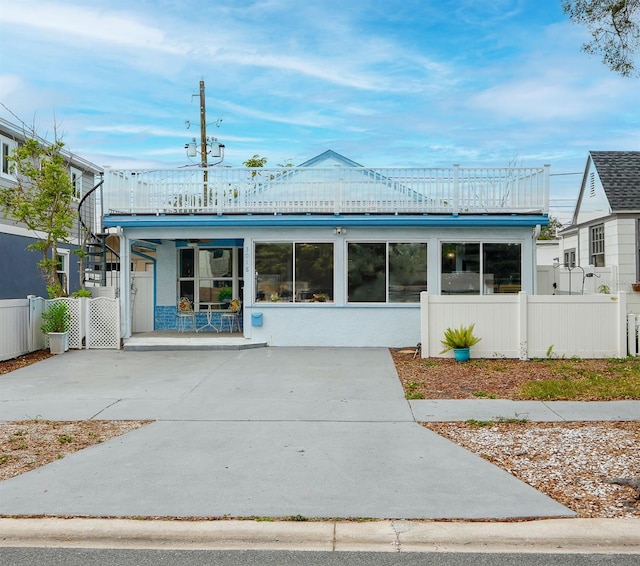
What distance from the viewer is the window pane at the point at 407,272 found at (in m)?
14.7

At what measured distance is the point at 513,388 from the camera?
9.64 metres

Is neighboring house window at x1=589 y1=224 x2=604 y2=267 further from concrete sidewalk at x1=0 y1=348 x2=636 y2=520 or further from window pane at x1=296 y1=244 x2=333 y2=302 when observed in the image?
concrete sidewalk at x1=0 y1=348 x2=636 y2=520

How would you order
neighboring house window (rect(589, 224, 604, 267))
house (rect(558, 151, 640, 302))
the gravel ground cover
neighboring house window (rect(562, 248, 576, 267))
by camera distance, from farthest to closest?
neighboring house window (rect(562, 248, 576, 267))
neighboring house window (rect(589, 224, 604, 267))
house (rect(558, 151, 640, 302))
the gravel ground cover

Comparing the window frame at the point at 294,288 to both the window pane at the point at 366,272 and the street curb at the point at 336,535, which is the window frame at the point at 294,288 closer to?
the window pane at the point at 366,272

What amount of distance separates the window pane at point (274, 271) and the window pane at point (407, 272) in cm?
245

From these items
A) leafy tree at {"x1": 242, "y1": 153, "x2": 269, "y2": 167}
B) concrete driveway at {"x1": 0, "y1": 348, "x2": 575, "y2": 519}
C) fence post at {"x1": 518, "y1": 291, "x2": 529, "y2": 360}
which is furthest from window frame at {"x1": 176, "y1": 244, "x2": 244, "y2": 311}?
leafy tree at {"x1": 242, "y1": 153, "x2": 269, "y2": 167}

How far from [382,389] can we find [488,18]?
8.07 meters

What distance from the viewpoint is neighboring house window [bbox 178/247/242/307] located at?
17.0 metres

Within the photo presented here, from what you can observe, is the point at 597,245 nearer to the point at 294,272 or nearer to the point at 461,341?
the point at 461,341

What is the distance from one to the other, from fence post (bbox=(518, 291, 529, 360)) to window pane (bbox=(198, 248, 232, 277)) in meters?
8.03

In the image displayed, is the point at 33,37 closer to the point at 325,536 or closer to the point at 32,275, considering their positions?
the point at 32,275

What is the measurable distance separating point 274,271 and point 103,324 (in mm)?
4240

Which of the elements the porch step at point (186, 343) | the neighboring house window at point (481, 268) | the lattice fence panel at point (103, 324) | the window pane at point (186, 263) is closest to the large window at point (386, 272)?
the neighboring house window at point (481, 268)

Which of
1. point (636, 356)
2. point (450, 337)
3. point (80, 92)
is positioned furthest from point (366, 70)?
point (636, 356)
